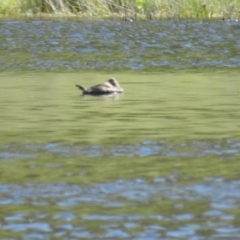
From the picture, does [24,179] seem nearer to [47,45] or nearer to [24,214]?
[24,214]

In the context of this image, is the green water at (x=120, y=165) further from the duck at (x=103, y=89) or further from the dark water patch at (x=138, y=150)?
the duck at (x=103, y=89)

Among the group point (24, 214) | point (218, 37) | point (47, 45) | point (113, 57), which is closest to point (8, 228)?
point (24, 214)

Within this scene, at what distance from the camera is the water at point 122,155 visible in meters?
9.23

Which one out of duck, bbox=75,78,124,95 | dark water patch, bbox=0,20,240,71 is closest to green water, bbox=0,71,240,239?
duck, bbox=75,78,124,95

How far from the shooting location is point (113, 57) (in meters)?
30.3

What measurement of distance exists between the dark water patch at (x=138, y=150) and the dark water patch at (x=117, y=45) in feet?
43.3

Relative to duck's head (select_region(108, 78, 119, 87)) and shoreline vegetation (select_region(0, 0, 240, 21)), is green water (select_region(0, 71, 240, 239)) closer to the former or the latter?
duck's head (select_region(108, 78, 119, 87))

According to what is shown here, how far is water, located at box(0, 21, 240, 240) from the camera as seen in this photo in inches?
363

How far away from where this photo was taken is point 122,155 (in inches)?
496

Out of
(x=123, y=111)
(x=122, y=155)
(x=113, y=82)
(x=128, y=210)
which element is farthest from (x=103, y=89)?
(x=128, y=210)

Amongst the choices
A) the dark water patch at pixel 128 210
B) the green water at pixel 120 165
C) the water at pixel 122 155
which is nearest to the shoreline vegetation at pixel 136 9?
the water at pixel 122 155

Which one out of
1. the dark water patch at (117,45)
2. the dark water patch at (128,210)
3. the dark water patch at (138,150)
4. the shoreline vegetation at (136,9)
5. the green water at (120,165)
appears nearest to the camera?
the dark water patch at (128,210)

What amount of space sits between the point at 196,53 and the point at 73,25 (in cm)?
1063

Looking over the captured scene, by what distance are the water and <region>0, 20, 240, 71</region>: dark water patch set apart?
1277 millimetres
